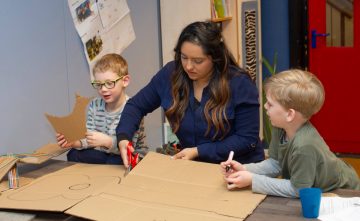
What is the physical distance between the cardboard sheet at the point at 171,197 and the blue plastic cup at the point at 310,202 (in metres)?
0.14

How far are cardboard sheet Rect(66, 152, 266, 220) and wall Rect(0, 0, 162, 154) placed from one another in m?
1.07

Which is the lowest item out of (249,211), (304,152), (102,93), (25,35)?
(249,211)

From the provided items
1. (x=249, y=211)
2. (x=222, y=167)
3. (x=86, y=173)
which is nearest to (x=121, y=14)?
(x=86, y=173)

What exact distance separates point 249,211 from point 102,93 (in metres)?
0.95

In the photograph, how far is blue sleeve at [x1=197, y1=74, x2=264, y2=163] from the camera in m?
1.76

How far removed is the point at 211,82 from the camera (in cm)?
183

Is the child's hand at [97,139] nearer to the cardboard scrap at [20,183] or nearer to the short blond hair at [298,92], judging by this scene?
the cardboard scrap at [20,183]

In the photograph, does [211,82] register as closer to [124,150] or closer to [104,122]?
[124,150]

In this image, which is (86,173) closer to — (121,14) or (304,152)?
(304,152)

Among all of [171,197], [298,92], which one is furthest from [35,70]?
[298,92]

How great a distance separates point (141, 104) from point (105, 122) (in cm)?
18

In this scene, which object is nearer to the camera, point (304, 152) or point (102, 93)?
point (304, 152)

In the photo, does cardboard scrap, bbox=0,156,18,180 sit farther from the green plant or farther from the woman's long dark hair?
the green plant

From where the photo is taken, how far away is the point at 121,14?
10.7 feet
